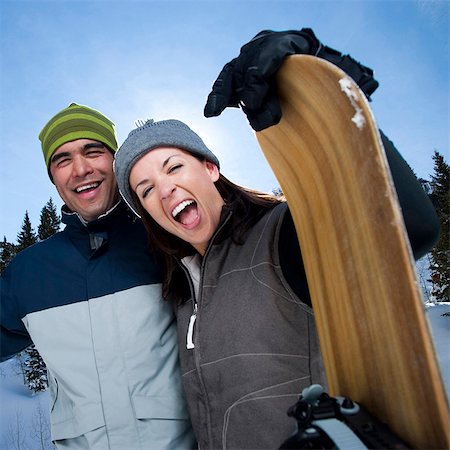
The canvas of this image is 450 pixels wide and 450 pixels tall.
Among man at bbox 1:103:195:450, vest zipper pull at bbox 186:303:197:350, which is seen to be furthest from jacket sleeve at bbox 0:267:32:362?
vest zipper pull at bbox 186:303:197:350

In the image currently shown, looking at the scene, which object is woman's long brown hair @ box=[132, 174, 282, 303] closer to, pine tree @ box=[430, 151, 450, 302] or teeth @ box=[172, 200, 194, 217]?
teeth @ box=[172, 200, 194, 217]

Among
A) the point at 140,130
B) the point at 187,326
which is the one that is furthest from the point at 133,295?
the point at 140,130

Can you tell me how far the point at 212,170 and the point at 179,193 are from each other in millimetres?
335

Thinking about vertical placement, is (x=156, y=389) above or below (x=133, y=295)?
below

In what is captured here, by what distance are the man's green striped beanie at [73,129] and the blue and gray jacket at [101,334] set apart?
57cm

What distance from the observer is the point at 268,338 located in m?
1.54

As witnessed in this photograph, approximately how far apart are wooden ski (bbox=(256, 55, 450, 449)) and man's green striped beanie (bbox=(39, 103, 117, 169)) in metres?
1.68

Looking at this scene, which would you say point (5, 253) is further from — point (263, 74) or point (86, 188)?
point (263, 74)

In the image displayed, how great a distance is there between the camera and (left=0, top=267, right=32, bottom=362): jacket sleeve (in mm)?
2426

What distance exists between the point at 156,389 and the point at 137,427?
22cm

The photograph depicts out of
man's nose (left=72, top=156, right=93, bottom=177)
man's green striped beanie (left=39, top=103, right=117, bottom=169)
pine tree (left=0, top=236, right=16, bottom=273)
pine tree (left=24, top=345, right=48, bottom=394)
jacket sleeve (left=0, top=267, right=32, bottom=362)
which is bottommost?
pine tree (left=24, top=345, right=48, bottom=394)

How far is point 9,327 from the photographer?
2451 millimetres

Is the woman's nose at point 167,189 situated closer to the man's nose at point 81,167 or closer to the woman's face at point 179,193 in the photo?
the woman's face at point 179,193

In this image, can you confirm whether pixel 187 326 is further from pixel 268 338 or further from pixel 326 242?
pixel 326 242
